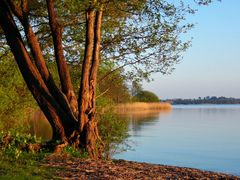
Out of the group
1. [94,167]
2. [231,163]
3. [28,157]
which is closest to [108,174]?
[94,167]

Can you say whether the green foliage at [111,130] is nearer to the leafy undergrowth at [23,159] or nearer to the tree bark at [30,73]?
the tree bark at [30,73]

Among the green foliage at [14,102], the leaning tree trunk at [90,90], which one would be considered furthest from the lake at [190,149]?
the leaning tree trunk at [90,90]

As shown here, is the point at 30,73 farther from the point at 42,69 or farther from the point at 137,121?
the point at 137,121

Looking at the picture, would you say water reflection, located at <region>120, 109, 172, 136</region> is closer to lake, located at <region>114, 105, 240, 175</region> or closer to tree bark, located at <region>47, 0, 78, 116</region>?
lake, located at <region>114, 105, 240, 175</region>

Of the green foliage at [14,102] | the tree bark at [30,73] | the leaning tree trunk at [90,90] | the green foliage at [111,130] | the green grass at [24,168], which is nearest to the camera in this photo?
the green grass at [24,168]

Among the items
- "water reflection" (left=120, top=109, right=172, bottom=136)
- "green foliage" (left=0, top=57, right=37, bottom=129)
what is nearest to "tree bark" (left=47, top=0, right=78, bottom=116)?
"green foliage" (left=0, top=57, right=37, bottom=129)

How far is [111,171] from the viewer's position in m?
11.7

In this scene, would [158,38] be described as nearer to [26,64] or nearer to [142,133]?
[26,64]

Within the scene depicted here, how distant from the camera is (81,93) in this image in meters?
16.2

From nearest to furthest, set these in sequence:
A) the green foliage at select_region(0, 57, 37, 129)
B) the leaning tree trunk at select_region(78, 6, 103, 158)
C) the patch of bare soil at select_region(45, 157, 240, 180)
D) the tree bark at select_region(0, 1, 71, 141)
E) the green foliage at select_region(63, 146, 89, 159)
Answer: the patch of bare soil at select_region(45, 157, 240, 180)
the green foliage at select_region(63, 146, 89, 159)
the tree bark at select_region(0, 1, 71, 141)
the leaning tree trunk at select_region(78, 6, 103, 158)
the green foliage at select_region(0, 57, 37, 129)

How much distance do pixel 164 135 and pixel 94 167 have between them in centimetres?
3819

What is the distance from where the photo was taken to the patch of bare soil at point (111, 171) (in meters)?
11.1

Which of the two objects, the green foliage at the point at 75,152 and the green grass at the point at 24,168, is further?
the green foliage at the point at 75,152

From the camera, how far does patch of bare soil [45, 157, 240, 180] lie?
11.1m
